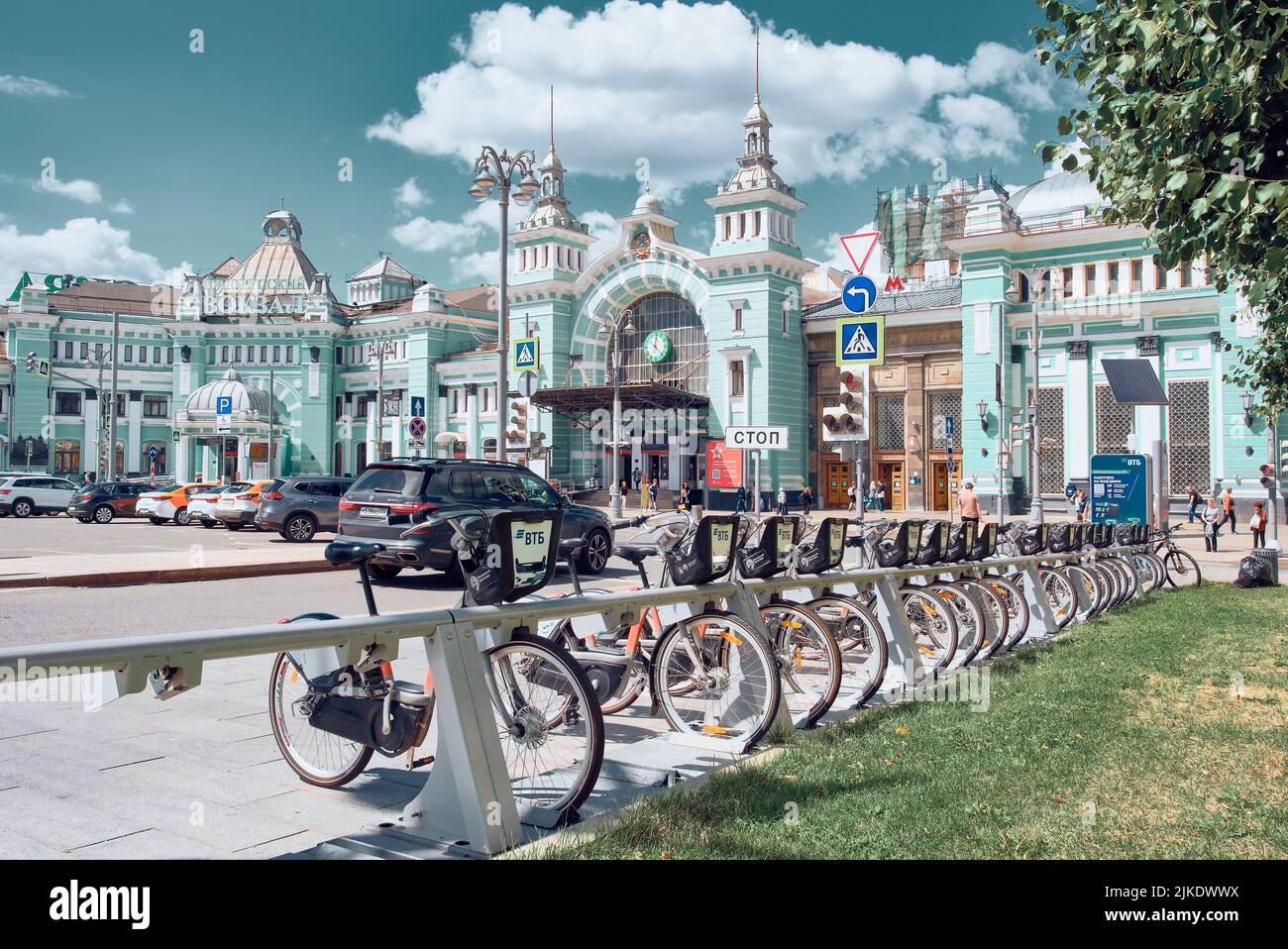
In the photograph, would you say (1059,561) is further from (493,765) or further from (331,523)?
(331,523)

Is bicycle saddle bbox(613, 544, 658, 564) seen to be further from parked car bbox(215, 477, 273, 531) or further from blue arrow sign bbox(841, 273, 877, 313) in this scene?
parked car bbox(215, 477, 273, 531)

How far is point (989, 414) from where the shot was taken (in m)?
41.8

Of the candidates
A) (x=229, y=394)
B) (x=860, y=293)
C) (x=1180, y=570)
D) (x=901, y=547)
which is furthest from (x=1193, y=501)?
(x=229, y=394)

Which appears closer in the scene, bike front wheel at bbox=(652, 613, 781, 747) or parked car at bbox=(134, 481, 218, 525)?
bike front wheel at bbox=(652, 613, 781, 747)

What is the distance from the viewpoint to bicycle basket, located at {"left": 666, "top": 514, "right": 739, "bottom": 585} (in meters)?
6.02

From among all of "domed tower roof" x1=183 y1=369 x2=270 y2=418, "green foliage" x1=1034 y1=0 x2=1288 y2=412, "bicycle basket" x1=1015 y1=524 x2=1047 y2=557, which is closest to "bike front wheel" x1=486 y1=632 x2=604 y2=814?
"green foliage" x1=1034 y1=0 x2=1288 y2=412

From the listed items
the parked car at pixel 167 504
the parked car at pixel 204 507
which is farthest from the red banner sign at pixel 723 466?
the parked car at pixel 167 504

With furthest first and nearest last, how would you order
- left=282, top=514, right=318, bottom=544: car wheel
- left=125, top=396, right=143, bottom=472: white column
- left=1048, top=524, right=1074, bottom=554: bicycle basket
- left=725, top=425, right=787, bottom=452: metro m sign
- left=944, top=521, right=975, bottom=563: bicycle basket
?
left=125, top=396, right=143, bottom=472: white column → left=282, top=514, right=318, bottom=544: car wheel → left=725, top=425, right=787, bottom=452: metro m sign → left=1048, top=524, right=1074, bottom=554: bicycle basket → left=944, top=521, right=975, bottom=563: bicycle basket

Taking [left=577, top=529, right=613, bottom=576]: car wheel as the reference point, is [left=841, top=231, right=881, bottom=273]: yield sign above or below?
above

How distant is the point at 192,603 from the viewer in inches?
482

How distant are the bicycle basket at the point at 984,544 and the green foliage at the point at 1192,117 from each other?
352 cm

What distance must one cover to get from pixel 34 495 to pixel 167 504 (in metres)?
7.81

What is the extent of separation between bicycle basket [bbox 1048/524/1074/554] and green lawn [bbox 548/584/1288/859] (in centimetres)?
429
